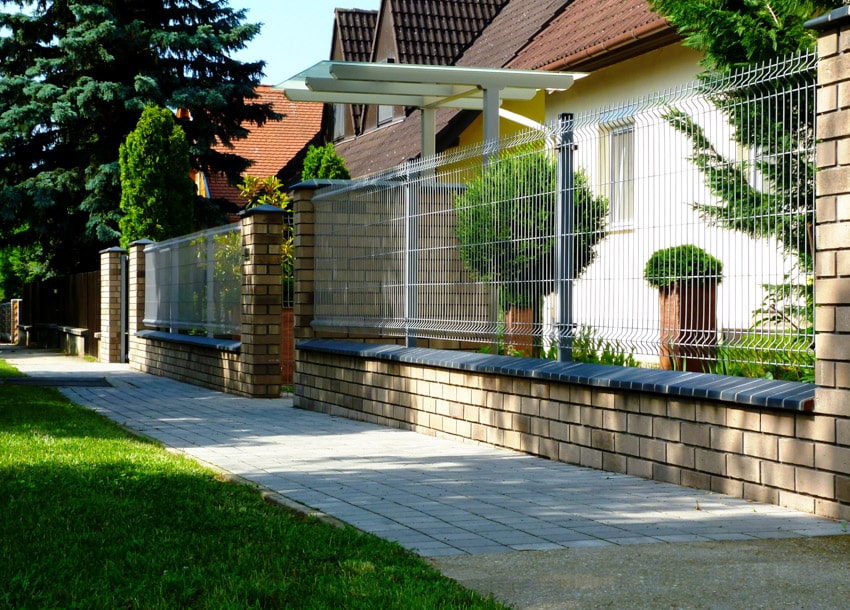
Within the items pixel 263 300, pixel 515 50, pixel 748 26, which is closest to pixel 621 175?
pixel 748 26

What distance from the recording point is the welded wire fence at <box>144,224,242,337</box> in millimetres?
16312

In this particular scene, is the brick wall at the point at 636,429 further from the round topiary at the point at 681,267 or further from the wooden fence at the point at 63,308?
the wooden fence at the point at 63,308

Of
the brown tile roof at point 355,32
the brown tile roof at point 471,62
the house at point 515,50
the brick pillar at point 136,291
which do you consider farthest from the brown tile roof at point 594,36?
the brown tile roof at point 355,32

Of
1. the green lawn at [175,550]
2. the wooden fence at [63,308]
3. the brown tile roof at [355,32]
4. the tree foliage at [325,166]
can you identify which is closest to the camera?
the green lawn at [175,550]

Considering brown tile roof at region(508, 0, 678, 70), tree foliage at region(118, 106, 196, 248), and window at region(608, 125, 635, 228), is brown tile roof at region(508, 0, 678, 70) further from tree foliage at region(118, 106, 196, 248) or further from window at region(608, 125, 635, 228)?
tree foliage at region(118, 106, 196, 248)

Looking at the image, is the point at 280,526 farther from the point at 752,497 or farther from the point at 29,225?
the point at 29,225

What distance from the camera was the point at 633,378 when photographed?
7793mm

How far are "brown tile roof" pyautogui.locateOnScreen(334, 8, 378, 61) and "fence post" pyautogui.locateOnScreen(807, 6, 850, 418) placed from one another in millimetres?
22382

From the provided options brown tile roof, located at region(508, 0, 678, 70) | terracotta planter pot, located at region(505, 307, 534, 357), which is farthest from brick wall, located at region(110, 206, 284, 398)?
terracotta planter pot, located at region(505, 307, 534, 357)

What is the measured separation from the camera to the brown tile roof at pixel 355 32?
28.5 meters

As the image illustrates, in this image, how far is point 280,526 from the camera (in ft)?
19.3

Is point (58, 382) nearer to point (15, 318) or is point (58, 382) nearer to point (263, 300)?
point (263, 300)

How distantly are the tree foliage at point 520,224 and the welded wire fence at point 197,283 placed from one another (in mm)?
6409

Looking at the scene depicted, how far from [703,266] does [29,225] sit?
2854 cm
